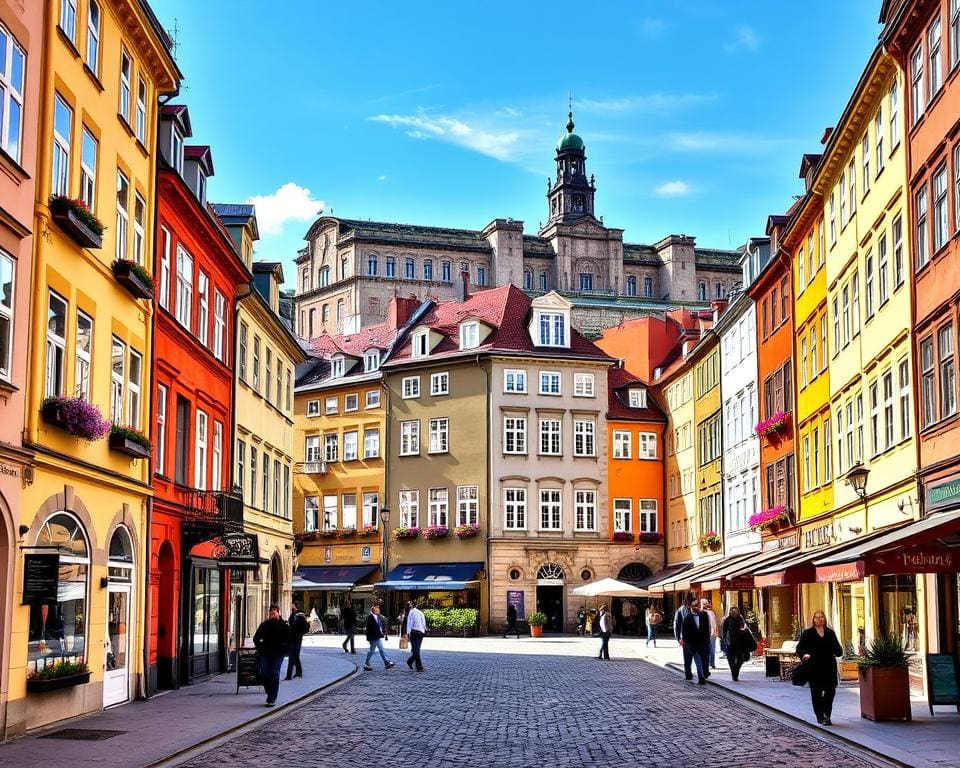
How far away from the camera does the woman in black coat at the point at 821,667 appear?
19.7 m

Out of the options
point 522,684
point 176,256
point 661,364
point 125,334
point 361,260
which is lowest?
point 522,684

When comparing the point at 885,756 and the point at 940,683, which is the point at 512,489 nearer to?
the point at 940,683

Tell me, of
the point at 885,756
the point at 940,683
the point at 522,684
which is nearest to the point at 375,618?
the point at 522,684

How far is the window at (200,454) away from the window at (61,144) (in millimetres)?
11016

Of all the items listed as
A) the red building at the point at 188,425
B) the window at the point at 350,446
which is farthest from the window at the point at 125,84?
the window at the point at 350,446

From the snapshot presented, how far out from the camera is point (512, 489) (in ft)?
218

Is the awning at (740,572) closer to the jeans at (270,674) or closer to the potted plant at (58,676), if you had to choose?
the jeans at (270,674)

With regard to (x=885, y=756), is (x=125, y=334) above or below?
above

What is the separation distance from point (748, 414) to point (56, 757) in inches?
1483

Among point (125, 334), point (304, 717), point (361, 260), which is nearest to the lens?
point (304, 717)

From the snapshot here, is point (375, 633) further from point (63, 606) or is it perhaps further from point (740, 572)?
point (63, 606)

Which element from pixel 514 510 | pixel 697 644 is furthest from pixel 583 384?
pixel 697 644

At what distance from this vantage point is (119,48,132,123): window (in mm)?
24125

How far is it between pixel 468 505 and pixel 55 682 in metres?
47.4
